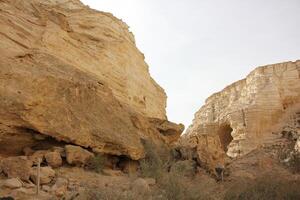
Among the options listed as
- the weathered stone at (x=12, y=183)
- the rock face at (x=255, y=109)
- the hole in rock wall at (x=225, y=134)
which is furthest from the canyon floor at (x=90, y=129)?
the hole in rock wall at (x=225, y=134)

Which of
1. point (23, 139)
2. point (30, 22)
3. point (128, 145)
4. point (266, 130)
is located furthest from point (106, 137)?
point (266, 130)

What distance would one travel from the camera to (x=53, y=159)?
8992 mm

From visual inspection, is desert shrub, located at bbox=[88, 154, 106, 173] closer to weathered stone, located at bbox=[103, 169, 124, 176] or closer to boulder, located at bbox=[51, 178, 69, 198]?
weathered stone, located at bbox=[103, 169, 124, 176]

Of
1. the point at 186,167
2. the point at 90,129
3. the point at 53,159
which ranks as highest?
the point at 90,129

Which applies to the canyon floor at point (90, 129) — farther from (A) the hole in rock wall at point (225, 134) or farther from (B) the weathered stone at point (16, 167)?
(A) the hole in rock wall at point (225, 134)

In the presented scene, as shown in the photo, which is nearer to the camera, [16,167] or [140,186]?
[16,167]

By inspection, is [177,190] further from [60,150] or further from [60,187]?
[60,150]

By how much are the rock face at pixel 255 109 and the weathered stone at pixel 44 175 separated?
19.0 meters

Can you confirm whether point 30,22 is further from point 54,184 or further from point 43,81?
point 54,184

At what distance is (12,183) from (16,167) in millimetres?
627

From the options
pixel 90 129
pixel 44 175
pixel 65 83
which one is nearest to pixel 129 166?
pixel 90 129

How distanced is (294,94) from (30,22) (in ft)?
79.4

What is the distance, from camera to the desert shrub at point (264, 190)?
35.6 feet

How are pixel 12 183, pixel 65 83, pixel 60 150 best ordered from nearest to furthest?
pixel 12 183 < pixel 60 150 < pixel 65 83
